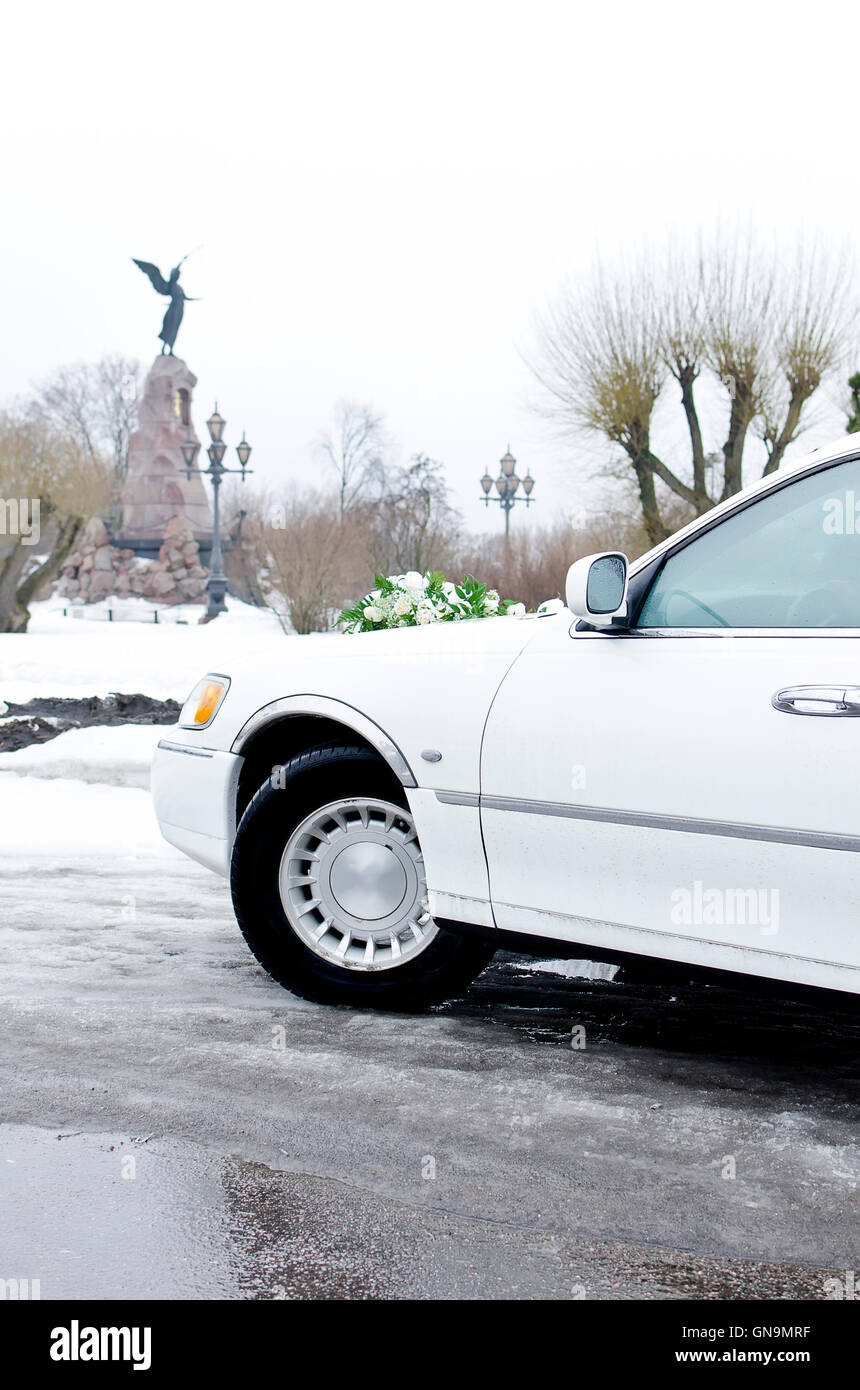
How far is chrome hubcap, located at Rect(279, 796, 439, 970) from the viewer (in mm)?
3760

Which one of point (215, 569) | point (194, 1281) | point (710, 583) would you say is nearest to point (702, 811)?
point (710, 583)

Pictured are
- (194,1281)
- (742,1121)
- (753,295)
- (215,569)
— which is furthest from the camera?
(215,569)

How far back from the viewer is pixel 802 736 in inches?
112

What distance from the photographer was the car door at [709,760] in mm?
2844

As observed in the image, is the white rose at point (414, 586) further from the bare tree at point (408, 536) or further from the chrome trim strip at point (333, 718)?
the bare tree at point (408, 536)

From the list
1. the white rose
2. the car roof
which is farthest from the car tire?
the white rose

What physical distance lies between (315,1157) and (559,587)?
87.6ft

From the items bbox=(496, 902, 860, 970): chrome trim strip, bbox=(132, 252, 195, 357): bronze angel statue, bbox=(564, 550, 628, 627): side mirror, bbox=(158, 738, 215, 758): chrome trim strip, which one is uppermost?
bbox=(132, 252, 195, 357): bronze angel statue

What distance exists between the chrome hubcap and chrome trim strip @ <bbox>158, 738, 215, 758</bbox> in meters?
0.47

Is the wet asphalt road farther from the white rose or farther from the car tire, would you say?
the white rose

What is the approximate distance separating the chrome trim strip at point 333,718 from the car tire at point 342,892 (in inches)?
4.2

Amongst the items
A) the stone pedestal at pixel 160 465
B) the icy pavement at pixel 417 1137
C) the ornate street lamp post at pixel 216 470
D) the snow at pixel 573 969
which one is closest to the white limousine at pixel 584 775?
the icy pavement at pixel 417 1137

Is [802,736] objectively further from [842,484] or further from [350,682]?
[350,682]

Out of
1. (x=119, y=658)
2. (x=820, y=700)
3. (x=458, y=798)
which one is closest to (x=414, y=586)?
(x=458, y=798)
